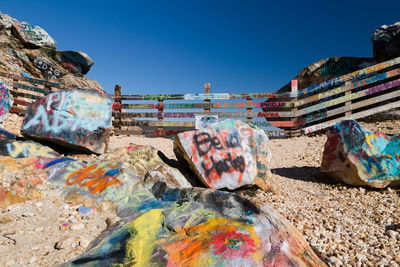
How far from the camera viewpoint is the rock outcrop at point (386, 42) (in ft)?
29.4

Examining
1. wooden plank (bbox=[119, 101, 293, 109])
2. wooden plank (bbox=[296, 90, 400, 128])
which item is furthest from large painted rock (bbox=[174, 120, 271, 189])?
wooden plank (bbox=[296, 90, 400, 128])

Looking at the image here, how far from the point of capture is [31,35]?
1661cm

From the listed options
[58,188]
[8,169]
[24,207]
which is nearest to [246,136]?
[58,188]

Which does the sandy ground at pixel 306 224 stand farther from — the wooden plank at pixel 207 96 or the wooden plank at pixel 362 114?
the wooden plank at pixel 207 96

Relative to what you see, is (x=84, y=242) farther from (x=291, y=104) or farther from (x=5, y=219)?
(x=291, y=104)

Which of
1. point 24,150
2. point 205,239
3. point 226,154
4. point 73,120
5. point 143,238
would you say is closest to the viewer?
point 205,239

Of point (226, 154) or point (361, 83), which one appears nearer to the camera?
point (226, 154)

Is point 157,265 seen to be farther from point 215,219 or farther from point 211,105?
point 211,105

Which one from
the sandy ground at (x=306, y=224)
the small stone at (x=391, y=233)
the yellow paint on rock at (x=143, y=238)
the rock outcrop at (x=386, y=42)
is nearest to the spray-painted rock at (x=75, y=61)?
the sandy ground at (x=306, y=224)

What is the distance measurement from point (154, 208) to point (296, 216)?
5.76 feet

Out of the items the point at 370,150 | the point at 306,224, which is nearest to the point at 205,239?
the point at 306,224

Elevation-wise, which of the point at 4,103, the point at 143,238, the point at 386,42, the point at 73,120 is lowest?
the point at 143,238

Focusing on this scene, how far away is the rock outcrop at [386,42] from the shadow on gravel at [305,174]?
24.6 feet

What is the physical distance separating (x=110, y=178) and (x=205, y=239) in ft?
5.74
